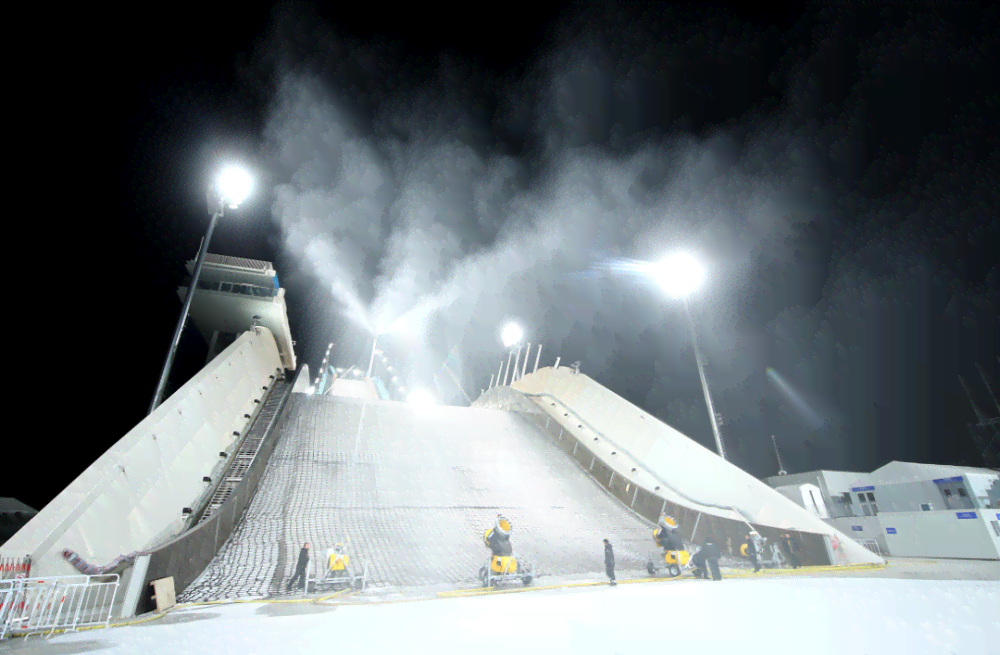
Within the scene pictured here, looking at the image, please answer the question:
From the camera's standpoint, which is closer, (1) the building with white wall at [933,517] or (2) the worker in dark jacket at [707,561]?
(2) the worker in dark jacket at [707,561]

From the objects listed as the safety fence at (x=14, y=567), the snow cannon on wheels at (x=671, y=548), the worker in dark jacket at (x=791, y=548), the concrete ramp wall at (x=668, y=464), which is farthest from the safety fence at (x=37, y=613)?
the concrete ramp wall at (x=668, y=464)

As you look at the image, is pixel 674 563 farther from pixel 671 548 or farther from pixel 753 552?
pixel 753 552

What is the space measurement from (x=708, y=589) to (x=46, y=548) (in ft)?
27.6

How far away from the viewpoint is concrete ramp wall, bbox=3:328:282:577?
5777 mm

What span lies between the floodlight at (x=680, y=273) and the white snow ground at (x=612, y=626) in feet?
32.6

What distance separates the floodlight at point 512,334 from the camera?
25844 millimetres

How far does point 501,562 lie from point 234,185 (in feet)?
31.5

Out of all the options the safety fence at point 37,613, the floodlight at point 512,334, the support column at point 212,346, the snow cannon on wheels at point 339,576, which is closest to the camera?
the safety fence at point 37,613

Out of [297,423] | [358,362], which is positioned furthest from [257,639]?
[358,362]

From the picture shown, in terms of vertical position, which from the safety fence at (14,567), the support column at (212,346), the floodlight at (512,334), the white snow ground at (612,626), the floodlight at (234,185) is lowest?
the white snow ground at (612,626)

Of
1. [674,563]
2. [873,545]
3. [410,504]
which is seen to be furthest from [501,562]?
[873,545]

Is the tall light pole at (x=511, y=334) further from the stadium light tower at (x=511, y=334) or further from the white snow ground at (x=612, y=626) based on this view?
the white snow ground at (x=612, y=626)

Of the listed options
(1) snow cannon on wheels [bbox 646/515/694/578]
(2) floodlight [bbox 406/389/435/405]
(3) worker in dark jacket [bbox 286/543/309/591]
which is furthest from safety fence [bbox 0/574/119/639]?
(2) floodlight [bbox 406/389/435/405]

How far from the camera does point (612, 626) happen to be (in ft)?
11.3
